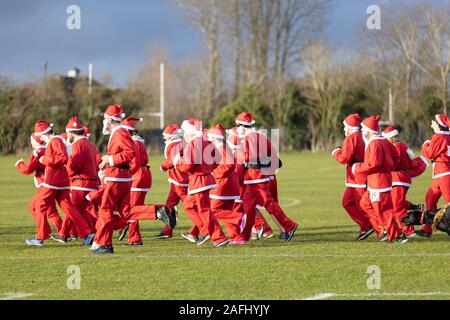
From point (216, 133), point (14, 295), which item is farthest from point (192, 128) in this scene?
point (14, 295)

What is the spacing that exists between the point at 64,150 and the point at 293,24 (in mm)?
66377

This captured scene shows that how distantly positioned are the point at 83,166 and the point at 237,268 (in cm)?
392

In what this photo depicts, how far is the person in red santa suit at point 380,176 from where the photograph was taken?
14.4 metres

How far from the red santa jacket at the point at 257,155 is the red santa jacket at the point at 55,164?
2.87m

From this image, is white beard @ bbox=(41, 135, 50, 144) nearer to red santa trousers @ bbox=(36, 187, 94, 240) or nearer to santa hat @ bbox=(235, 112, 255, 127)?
red santa trousers @ bbox=(36, 187, 94, 240)

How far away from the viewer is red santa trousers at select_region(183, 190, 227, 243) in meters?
14.1

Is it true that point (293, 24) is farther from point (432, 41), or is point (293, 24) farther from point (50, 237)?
point (50, 237)

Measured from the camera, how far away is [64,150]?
14.5 meters

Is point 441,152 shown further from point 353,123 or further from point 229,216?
point 229,216

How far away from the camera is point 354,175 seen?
609 inches

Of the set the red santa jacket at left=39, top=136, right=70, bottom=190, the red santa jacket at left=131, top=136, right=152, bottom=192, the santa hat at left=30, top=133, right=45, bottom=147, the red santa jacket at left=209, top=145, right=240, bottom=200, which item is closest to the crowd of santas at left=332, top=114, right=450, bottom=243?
the red santa jacket at left=209, top=145, right=240, bottom=200

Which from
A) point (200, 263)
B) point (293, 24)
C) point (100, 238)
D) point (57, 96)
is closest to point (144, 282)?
point (200, 263)

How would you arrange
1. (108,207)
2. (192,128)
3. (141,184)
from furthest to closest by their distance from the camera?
(141,184)
(192,128)
(108,207)

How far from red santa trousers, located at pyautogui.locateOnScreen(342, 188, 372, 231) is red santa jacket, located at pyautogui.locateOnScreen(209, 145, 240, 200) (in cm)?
199
